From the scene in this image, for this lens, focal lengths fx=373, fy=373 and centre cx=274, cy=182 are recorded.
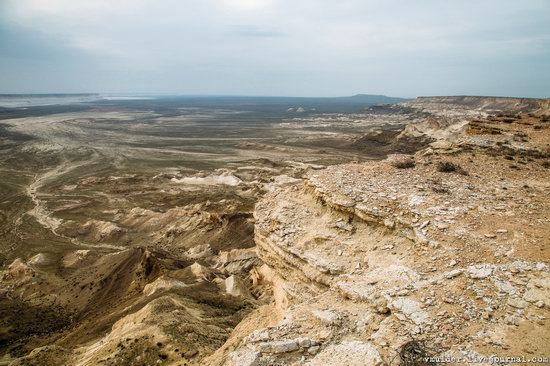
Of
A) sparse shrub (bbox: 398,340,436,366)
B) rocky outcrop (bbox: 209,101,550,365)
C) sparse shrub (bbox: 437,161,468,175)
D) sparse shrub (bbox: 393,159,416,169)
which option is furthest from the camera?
sparse shrub (bbox: 393,159,416,169)

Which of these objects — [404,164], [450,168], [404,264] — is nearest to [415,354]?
[404,264]

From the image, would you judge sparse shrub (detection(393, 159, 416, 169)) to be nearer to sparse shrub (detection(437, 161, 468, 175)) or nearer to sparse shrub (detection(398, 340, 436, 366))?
sparse shrub (detection(437, 161, 468, 175))

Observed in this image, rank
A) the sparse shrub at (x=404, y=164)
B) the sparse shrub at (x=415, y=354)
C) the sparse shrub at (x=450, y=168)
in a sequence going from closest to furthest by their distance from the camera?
1. the sparse shrub at (x=415, y=354)
2. the sparse shrub at (x=450, y=168)
3. the sparse shrub at (x=404, y=164)

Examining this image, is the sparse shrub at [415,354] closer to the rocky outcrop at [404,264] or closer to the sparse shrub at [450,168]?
the rocky outcrop at [404,264]

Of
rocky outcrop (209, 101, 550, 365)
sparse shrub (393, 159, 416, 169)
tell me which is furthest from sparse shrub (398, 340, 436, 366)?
sparse shrub (393, 159, 416, 169)

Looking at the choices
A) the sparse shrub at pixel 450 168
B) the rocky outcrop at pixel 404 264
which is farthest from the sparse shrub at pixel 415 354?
the sparse shrub at pixel 450 168

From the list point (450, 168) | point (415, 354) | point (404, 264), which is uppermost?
point (450, 168)

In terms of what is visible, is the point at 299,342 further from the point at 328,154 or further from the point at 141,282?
the point at 328,154

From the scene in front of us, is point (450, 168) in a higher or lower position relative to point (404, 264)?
higher

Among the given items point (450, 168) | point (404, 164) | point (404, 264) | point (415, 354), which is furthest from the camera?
point (404, 164)

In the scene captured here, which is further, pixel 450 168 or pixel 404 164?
pixel 404 164

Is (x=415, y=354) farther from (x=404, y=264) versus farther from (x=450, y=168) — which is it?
(x=450, y=168)

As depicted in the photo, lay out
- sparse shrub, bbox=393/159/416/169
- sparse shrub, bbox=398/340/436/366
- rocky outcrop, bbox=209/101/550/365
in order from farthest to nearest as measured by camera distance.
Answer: sparse shrub, bbox=393/159/416/169 < rocky outcrop, bbox=209/101/550/365 < sparse shrub, bbox=398/340/436/366

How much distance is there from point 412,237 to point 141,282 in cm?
1495
